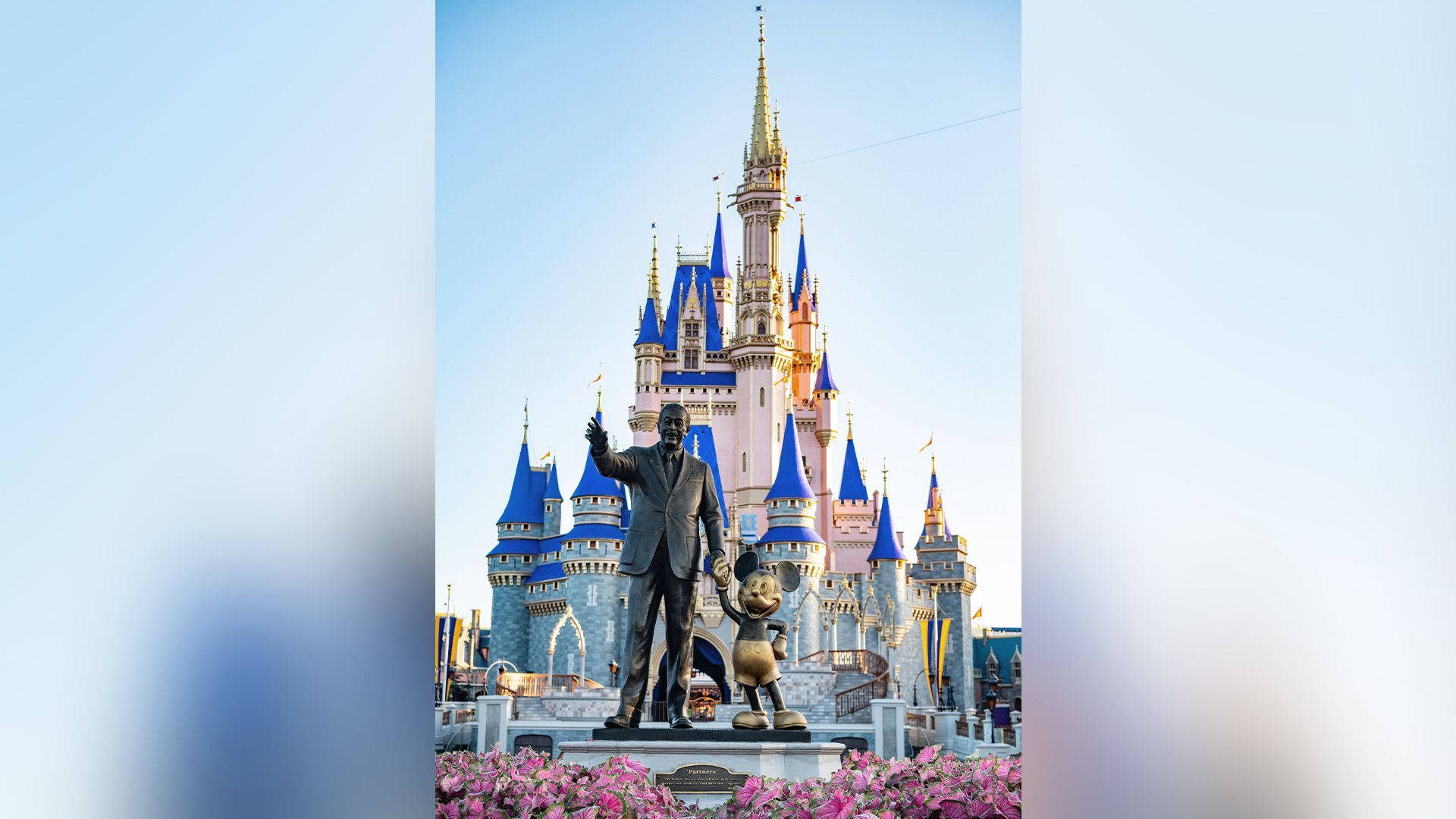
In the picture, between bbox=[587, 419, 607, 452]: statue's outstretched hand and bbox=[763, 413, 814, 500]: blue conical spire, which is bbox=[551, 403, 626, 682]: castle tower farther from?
bbox=[587, 419, 607, 452]: statue's outstretched hand

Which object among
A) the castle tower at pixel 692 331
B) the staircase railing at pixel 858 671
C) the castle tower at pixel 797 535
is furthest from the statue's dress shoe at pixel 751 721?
the castle tower at pixel 692 331

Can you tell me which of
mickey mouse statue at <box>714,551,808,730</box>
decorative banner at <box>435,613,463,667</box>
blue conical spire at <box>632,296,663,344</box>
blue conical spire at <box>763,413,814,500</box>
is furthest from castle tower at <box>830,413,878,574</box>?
mickey mouse statue at <box>714,551,808,730</box>

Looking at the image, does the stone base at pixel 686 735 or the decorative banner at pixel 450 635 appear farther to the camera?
the decorative banner at pixel 450 635

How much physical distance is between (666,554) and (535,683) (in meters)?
21.4

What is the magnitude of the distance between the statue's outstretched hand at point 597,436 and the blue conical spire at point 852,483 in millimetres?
28683

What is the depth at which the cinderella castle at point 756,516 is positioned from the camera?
2784 centimetres

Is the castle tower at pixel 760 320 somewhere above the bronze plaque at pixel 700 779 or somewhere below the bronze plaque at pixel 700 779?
above

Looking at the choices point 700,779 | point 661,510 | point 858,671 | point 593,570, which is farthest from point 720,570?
point 593,570

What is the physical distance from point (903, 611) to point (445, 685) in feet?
41.7

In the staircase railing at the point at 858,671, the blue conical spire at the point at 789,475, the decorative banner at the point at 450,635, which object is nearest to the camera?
the staircase railing at the point at 858,671

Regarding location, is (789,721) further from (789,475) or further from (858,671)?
(789,475)

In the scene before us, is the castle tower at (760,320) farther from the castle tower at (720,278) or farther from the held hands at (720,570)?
the held hands at (720,570)
